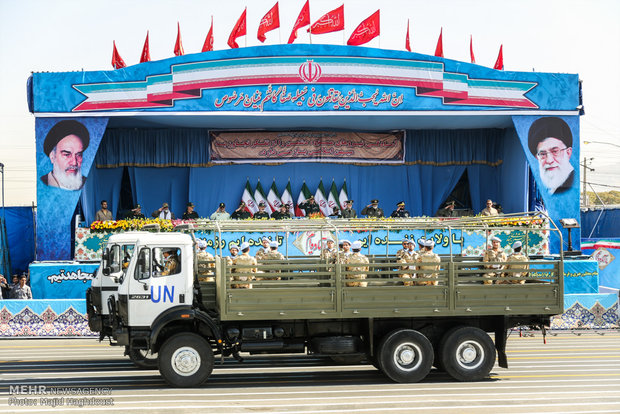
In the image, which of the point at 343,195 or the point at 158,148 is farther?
the point at 343,195

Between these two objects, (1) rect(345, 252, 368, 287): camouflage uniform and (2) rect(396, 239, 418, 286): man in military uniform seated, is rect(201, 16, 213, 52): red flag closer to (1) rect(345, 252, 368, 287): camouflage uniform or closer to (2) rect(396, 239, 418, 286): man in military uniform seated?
(2) rect(396, 239, 418, 286): man in military uniform seated

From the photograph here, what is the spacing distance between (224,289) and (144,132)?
1696cm

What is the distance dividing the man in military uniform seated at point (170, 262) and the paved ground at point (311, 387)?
1.98m

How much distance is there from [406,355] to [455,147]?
687 inches

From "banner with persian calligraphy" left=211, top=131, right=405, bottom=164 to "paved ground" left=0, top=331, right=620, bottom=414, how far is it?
12672 mm

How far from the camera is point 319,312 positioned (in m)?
13.0

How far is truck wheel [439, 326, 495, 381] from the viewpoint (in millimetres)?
13250

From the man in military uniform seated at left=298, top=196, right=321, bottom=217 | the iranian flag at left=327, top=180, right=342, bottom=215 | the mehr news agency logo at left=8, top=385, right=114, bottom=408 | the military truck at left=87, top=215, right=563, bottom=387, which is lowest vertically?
the mehr news agency logo at left=8, top=385, right=114, bottom=408

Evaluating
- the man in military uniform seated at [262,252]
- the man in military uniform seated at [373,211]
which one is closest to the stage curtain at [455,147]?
the man in military uniform seated at [373,211]

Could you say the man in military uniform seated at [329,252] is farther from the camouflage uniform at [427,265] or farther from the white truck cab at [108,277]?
the white truck cab at [108,277]

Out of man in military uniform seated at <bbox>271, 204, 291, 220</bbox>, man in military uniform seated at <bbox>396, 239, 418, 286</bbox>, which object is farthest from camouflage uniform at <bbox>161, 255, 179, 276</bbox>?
man in military uniform seated at <bbox>271, 204, 291, 220</bbox>

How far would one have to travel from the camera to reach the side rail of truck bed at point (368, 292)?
1290 cm

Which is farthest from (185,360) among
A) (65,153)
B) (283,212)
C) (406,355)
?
(65,153)

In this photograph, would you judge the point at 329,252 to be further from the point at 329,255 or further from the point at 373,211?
the point at 373,211
